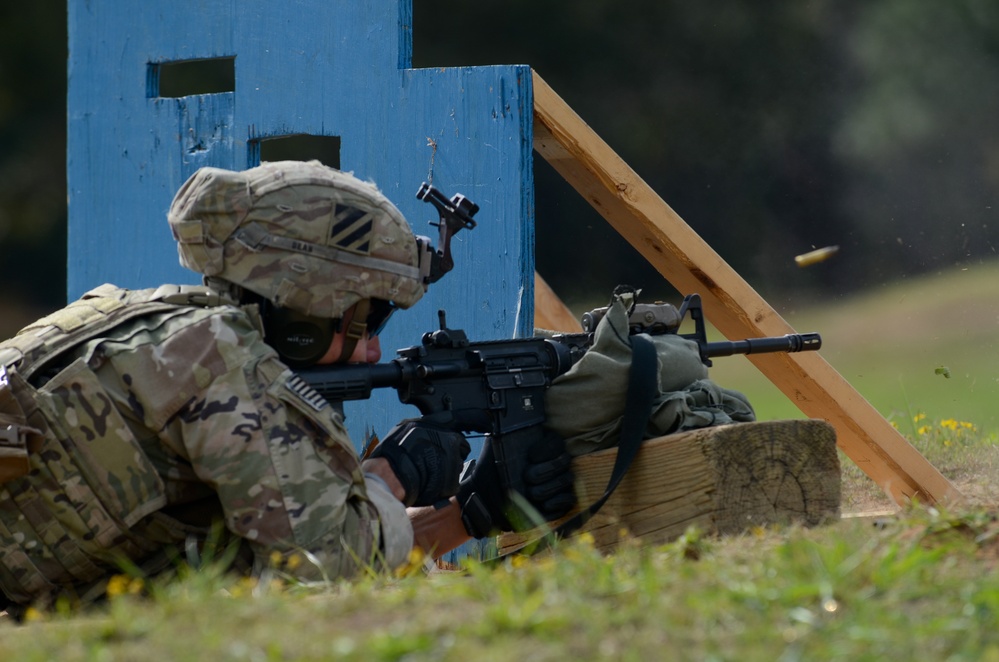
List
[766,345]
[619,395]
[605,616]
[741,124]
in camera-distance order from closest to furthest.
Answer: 1. [605,616]
2. [619,395]
3. [766,345]
4. [741,124]

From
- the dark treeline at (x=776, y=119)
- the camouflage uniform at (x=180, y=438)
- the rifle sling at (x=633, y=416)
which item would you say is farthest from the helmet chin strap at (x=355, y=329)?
the dark treeline at (x=776, y=119)

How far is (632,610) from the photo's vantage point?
197 centimetres

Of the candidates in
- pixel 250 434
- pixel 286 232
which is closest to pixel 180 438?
pixel 250 434

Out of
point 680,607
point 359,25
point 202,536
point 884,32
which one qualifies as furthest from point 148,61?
point 884,32

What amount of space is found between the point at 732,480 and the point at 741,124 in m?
17.3

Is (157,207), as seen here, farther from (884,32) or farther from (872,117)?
(884,32)

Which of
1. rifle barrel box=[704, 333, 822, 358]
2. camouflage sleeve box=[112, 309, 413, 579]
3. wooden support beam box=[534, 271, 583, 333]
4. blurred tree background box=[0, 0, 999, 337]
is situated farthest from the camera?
blurred tree background box=[0, 0, 999, 337]

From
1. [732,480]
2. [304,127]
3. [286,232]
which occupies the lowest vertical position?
[732,480]

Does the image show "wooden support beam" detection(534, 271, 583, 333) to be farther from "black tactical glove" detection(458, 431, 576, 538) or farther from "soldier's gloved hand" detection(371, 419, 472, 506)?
"soldier's gloved hand" detection(371, 419, 472, 506)

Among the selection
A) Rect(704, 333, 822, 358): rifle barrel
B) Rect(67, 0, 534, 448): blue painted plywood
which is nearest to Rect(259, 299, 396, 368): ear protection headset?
Rect(67, 0, 534, 448): blue painted plywood

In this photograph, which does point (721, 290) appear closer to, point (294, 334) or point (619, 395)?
point (619, 395)

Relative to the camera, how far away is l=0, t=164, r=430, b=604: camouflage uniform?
9.38 ft

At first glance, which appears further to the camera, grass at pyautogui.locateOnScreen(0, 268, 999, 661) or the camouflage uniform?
the camouflage uniform

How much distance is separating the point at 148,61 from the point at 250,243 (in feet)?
7.54
